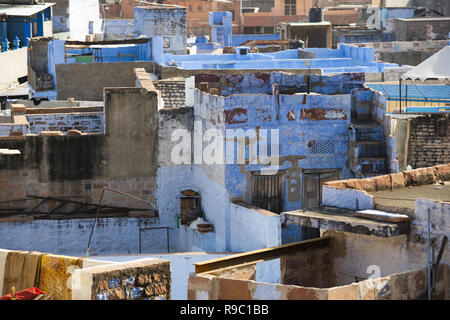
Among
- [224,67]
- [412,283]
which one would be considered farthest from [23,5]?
[412,283]

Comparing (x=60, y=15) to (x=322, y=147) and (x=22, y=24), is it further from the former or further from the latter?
(x=322, y=147)

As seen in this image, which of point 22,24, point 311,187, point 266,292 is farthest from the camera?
point 22,24

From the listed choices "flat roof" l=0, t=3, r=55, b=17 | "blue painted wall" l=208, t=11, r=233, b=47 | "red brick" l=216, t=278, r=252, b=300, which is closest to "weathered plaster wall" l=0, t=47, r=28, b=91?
"flat roof" l=0, t=3, r=55, b=17

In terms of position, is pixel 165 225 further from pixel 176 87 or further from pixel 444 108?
pixel 444 108

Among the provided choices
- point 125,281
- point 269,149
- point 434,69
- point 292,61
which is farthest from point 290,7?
point 125,281

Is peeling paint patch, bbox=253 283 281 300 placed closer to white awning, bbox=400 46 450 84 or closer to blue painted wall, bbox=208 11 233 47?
white awning, bbox=400 46 450 84

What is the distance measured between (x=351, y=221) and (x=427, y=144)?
908cm

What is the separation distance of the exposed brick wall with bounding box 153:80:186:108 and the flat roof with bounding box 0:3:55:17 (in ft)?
60.5

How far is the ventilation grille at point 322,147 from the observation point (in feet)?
74.6

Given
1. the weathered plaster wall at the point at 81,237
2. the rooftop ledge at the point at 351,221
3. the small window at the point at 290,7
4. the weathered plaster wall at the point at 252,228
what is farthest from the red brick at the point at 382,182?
the small window at the point at 290,7

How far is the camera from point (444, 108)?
2739 cm

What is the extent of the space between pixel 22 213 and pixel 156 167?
2.94 m

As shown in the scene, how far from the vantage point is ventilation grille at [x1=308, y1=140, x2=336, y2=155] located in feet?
74.6

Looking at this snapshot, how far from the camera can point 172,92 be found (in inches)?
1086
